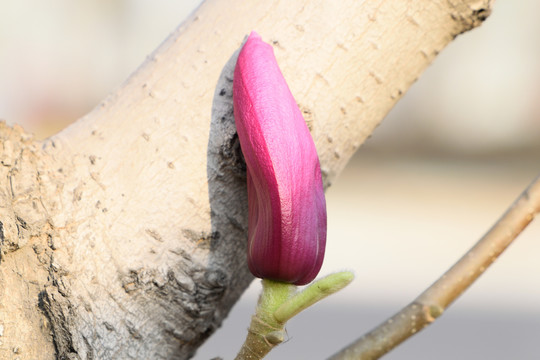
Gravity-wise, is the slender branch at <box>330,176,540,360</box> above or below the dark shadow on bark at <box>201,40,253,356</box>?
above

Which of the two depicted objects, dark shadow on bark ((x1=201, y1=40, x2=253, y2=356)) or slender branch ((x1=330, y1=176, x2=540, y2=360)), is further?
dark shadow on bark ((x1=201, y1=40, x2=253, y2=356))

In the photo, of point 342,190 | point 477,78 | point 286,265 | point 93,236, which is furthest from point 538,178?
Answer: point 477,78

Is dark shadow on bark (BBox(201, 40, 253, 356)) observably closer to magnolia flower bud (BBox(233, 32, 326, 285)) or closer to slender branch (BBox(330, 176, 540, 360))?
magnolia flower bud (BBox(233, 32, 326, 285))

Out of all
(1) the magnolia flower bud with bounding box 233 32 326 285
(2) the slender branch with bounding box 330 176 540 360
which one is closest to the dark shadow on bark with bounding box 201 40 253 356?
(1) the magnolia flower bud with bounding box 233 32 326 285

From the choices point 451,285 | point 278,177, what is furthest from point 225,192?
point 451,285

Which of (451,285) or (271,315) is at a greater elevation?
(451,285)

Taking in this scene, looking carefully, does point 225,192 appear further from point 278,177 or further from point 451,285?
point 451,285

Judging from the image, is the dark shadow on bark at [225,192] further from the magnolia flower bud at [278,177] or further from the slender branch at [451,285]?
the slender branch at [451,285]
